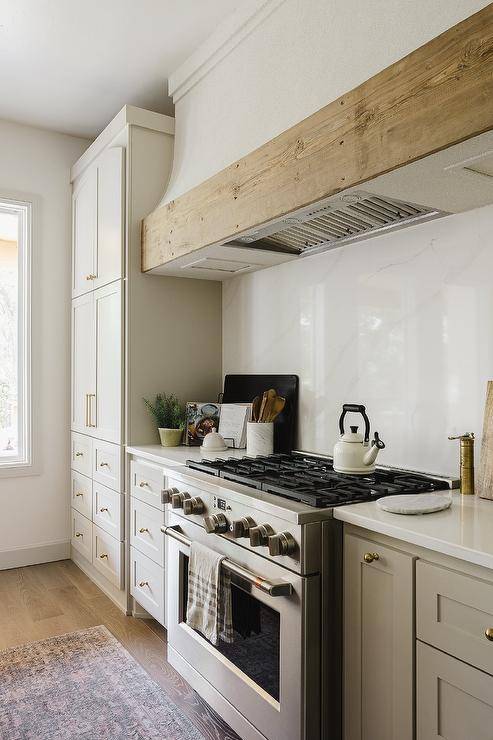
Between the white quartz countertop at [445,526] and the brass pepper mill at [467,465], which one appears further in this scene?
the brass pepper mill at [467,465]

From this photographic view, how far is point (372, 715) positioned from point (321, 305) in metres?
1.57

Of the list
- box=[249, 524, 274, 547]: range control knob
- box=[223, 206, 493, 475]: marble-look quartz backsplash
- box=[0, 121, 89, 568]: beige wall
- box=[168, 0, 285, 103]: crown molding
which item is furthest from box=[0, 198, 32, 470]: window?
box=[249, 524, 274, 547]: range control knob

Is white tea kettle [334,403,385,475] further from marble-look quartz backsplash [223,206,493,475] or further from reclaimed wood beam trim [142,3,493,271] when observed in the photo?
reclaimed wood beam trim [142,3,493,271]

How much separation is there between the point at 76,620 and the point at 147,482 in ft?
2.68

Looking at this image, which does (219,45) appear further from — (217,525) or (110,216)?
(217,525)

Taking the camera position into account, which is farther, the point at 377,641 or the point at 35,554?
the point at 35,554

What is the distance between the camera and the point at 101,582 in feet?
10.6

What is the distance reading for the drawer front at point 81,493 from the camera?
338 centimetres

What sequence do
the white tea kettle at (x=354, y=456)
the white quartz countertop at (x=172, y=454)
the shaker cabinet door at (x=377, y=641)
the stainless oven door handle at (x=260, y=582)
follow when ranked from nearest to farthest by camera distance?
the shaker cabinet door at (x=377, y=641), the stainless oven door handle at (x=260, y=582), the white tea kettle at (x=354, y=456), the white quartz countertop at (x=172, y=454)

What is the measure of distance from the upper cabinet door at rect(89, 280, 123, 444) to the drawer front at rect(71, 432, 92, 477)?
16cm

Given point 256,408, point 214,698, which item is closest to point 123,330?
point 256,408

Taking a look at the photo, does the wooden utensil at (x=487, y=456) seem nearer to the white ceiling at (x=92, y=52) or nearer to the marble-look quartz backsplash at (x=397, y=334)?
the marble-look quartz backsplash at (x=397, y=334)

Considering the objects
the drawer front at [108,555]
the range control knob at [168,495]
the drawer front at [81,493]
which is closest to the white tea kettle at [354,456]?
the range control knob at [168,495]

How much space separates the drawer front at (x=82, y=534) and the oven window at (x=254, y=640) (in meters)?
1.66
